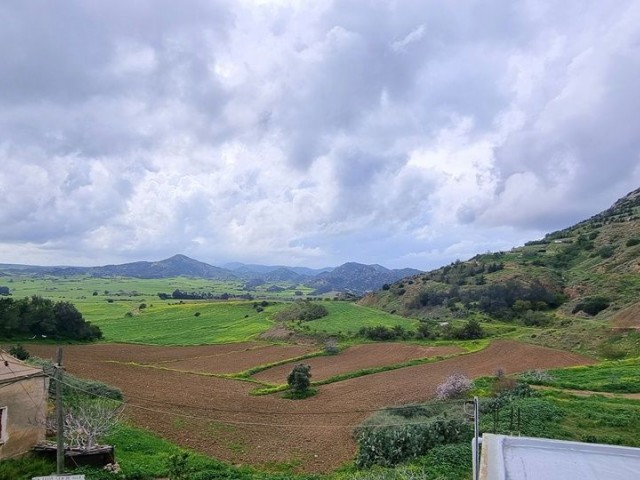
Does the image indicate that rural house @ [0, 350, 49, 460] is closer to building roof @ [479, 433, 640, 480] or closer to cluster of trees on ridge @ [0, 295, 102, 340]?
building roof @ [479, 433, 640, 480]

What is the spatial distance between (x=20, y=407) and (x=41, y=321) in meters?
47.6

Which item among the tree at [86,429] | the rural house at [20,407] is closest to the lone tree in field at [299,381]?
the tree at [86,429]

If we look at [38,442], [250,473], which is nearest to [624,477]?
[250,473]

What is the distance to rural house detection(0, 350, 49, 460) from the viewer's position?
17.3 metres

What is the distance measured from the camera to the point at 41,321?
196 feet

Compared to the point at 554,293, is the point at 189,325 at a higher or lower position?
lower

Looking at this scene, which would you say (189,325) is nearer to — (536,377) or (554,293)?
(554,293)

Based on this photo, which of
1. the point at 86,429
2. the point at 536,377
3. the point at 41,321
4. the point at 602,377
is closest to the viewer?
the point at 86,429

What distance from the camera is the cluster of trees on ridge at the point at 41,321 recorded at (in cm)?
5688

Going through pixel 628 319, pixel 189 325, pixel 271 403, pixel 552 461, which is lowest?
pixel 271 403

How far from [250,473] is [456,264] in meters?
100

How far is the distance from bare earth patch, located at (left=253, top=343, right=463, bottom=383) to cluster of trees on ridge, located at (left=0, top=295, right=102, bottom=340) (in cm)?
3170

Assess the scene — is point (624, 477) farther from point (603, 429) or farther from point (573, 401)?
point (573, 401)

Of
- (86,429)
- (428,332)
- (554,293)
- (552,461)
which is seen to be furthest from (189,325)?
(552,461)
